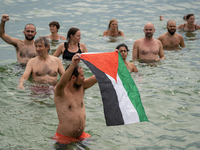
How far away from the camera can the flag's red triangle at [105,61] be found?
470 cm

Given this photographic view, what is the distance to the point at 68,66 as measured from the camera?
15.9 ft

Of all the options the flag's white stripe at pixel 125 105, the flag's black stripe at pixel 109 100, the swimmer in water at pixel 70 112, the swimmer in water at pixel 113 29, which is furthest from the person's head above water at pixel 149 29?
the flag's black stripe at pixel 109 100

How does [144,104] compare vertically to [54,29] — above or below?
below

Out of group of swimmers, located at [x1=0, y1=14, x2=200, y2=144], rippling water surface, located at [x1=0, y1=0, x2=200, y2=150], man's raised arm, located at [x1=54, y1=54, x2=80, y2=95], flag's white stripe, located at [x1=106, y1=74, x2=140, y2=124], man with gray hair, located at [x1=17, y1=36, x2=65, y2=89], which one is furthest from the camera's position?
man with gray hair, located at [x1=17, y1=36, x2=65, y2=89]

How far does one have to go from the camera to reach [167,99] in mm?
8047

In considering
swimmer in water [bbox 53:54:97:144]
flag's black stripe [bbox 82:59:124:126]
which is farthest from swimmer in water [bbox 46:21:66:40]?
flag's black stripe [bbox 82:59:124:126]

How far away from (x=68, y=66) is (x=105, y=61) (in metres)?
0.61

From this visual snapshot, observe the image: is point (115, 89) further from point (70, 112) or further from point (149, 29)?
point (149, 29)

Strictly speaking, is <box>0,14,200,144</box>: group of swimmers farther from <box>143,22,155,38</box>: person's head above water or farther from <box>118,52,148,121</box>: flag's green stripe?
<box>118,52,148,121</box>: flag's green stripe

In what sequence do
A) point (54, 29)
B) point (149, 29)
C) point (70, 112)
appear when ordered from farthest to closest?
1. point (54, 29)
2. point (149, 29)
3. point (70, 112)

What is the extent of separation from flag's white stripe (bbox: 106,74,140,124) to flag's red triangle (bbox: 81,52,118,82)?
0.14 meters

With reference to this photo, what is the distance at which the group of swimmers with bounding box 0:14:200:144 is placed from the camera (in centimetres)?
507

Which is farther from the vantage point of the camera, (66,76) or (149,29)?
(149,29)

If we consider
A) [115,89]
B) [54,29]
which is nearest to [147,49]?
[54,29]
